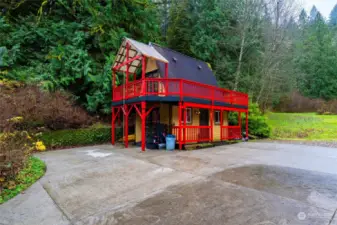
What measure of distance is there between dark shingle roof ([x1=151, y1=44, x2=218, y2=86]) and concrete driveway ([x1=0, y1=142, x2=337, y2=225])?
7.54m

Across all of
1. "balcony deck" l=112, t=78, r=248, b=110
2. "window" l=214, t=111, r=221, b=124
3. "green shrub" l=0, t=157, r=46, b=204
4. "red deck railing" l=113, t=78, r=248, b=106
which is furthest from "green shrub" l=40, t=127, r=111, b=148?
"window" l=214, t=111, r=221, b=124

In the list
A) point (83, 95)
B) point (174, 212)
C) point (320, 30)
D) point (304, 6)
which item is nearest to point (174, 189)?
point (174, 212)

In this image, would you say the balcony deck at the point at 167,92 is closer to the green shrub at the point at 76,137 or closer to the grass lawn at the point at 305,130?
the green shrub at the point at 76,137

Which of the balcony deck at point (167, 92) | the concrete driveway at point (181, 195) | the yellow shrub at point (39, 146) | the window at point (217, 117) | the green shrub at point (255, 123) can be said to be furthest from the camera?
the green shrub at point (255, 123)

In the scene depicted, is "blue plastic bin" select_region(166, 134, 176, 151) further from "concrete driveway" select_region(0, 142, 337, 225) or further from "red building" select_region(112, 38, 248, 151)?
"concrete driveway" select_region(0, 142, 337, 225)

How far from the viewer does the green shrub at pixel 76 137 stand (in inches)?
415

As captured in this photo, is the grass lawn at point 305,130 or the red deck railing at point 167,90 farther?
the grass lawn at point 305,130

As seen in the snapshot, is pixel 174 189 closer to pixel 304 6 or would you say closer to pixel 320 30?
pixel 304 6

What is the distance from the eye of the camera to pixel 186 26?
19.5 meters

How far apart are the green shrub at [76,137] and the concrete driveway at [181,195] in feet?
14.8

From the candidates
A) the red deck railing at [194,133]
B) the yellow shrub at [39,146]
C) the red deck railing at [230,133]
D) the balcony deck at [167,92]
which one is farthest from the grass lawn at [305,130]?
the yellow shrub at [39,146]

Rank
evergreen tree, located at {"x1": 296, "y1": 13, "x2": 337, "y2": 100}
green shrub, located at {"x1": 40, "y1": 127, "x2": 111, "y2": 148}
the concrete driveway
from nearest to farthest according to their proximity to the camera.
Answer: the concrete driveway < green shrub, located at {"x1": 40, "y1": 127, "x2": 111, "y2": 148} < evergreen tree, located at {"x1": 296, "y1": 13, "x2": 337, "y2": 100}

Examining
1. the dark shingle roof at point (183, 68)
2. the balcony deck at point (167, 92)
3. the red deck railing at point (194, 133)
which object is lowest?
the red deck railing at point (194, 133)

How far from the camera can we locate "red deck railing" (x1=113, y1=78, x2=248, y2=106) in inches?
379
